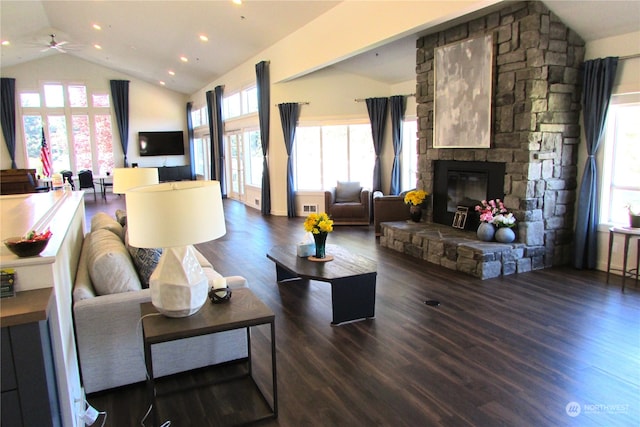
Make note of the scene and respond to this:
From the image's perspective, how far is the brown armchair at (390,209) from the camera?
7406 mm

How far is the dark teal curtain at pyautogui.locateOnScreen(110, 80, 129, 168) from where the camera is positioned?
14594mm

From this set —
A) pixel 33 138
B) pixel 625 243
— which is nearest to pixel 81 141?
pixel 33 138

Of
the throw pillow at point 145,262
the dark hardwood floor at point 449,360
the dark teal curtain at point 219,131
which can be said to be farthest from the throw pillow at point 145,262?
the dark teal curtain at point 219,131

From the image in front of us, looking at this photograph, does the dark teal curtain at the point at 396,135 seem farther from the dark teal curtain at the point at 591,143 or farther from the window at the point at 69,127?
the window at the point at 69,127

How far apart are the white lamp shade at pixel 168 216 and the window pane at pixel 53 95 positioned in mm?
14422

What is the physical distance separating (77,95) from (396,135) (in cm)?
1124

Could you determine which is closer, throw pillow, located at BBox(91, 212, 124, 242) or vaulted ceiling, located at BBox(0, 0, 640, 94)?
throw pillow, located at BBox(91, 212, 124, 242)

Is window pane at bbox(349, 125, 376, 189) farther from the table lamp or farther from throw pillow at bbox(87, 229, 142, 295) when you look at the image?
the table lamp

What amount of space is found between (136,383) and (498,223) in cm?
439

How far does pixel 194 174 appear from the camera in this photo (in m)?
16.1

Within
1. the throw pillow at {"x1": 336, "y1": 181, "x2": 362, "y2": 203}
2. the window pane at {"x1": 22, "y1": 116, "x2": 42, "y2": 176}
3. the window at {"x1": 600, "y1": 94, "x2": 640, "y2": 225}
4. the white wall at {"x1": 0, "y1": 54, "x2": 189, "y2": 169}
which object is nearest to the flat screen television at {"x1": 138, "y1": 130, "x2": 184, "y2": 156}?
the white wall at {"x1": 0, "y1": 54, "x2": 189, "y2": 169}

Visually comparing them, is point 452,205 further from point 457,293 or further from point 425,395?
point 425,395

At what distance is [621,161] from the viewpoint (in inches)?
201

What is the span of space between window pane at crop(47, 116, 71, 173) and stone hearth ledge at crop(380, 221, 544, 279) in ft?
41.0
